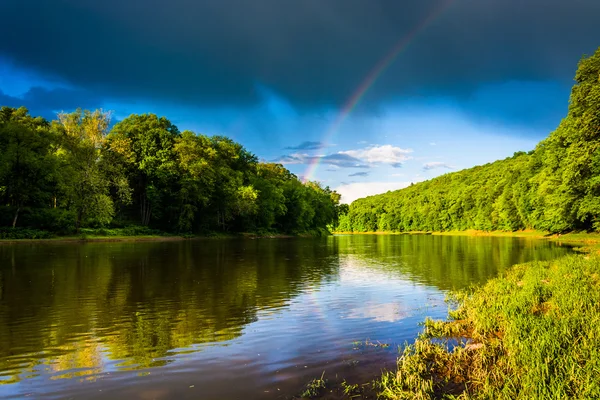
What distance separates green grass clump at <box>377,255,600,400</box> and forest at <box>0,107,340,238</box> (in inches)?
2239

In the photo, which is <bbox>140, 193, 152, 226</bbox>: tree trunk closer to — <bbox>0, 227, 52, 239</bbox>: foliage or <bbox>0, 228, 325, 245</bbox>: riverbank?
<bbox>0, 228, 325, 245</bbox>: riverbank

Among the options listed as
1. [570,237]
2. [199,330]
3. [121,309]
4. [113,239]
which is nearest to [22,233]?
[113,239]

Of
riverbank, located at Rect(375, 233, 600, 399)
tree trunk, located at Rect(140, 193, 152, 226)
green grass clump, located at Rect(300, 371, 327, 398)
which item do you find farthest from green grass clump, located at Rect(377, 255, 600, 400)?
tree trunk, located at Rect(140, 193, 152, 226)

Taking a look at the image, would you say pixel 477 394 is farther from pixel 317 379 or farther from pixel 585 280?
pixel 585 280

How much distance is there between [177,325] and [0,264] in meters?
23.2

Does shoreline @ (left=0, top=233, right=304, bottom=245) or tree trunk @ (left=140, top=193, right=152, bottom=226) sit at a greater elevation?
tree trunk @ (left=140, top=193, right=152, bottom=226)

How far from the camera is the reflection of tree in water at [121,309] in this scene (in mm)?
9891

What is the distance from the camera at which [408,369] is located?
27.0 feet

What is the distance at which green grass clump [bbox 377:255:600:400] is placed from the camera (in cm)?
658

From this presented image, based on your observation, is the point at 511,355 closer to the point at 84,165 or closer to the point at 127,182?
the point at 84,165

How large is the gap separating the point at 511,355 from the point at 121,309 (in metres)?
13.2

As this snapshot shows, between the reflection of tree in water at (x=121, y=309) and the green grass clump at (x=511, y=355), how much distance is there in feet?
18.6

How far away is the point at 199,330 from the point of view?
482 inches

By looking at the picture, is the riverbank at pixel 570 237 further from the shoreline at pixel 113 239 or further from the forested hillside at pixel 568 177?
the shoreline at pixel 113 239
